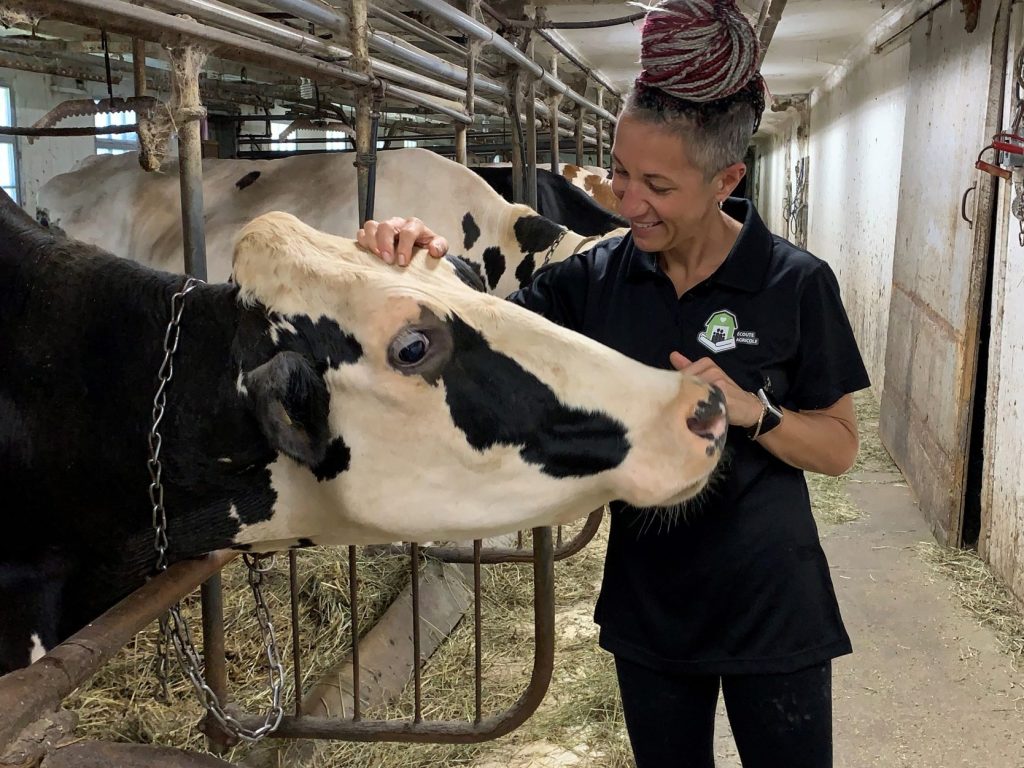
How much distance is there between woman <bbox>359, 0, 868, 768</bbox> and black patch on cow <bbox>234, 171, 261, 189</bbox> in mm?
3757

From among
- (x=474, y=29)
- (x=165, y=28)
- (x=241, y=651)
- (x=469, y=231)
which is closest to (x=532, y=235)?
(x=469, y=231)

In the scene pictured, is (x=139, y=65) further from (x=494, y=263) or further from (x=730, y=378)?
(x=494, y=263)

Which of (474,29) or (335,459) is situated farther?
(474,29)

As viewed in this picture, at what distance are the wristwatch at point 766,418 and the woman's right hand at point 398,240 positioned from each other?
1.97ft

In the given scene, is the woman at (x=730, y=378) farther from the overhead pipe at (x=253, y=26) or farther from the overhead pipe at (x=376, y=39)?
the overhead pipe at (x=376, y=39)

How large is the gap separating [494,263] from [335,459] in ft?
12.5

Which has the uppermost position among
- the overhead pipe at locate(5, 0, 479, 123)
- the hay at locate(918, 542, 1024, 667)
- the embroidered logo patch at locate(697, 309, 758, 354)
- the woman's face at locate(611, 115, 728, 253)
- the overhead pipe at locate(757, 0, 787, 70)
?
the overhead pipe at locate(757, 0, 787, 70)

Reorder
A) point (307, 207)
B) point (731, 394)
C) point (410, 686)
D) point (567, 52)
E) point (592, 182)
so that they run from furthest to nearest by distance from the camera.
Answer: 1. point (592, 182)
2. point (567, 52)
3. point (307, 207)
4. point (410, 686)
5. point (731, 394)

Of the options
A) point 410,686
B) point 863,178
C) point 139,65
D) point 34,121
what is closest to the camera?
point 139,65

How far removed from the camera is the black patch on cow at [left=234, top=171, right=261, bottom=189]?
5.01m

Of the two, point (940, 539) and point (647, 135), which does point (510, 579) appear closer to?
point (940, 539)

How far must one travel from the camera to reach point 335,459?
1.43 m

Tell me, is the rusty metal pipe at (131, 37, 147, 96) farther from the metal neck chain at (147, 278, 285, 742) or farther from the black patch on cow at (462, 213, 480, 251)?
the black patch on cow at (462, 213, 480, 251)

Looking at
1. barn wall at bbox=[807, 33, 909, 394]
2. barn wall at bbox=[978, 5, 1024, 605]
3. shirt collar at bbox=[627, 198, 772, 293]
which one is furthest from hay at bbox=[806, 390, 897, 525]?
shirt collar at bbox=[627, 198, 772, 293]
